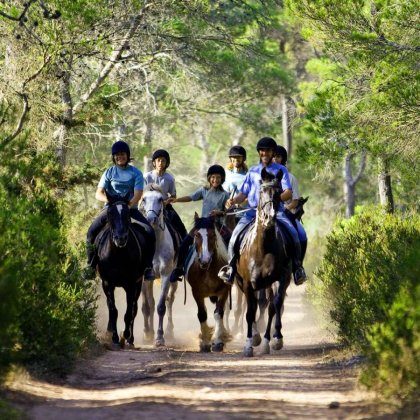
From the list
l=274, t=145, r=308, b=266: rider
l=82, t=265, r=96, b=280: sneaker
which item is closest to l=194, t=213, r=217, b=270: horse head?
l=274, t=145, r=308, b=266: rider

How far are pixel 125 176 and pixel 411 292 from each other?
7.44m

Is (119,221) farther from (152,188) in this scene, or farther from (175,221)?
(175,221)

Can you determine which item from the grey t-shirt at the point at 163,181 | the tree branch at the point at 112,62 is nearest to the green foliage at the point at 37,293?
the grey t-shirt at the point at 163,181

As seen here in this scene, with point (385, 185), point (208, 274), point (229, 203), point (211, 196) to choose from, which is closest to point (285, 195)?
point (229, 203)

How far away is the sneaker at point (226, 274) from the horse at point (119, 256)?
142cm

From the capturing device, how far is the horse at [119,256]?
1580 cm

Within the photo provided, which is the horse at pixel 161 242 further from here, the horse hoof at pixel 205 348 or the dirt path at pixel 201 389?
the dirt path at pixel 201 389

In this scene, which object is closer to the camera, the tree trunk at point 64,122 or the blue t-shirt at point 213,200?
the blue t-shirt at point 213,200

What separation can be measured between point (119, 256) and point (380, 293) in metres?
5.06

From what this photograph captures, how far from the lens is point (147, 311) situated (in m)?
18.9

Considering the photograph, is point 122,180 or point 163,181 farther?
point 163,181

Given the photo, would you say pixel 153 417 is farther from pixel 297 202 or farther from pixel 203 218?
pixel 297 202

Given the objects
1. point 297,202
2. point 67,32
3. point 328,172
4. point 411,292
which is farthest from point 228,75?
point 411,292

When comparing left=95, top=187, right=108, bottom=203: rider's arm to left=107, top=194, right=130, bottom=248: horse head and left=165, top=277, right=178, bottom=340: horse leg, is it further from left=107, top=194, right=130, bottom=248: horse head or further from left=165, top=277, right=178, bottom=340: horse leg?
left=165, top=277, right=178, bottom=340: horse leg
